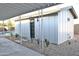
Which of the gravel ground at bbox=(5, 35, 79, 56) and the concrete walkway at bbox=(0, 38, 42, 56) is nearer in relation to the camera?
the concrete walkway at bbox=(0, 38, 42, 56)

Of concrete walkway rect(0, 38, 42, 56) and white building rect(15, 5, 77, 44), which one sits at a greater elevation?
white building rect(15, 5, 77, 44)

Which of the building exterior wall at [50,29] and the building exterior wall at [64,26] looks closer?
the building exterior wall at [64,26]

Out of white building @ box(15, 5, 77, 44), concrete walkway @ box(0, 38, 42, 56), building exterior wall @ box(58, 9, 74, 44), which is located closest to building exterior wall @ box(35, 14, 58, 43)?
white building @ box(15, 5, 77, 44)

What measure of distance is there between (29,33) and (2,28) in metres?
5.60

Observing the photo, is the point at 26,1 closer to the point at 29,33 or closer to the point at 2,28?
the point at 29,33

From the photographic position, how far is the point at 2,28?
2605 cm

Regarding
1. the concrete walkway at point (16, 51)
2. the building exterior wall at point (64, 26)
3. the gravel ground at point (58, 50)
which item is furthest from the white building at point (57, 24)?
the concrete walkway at point (16, 51)

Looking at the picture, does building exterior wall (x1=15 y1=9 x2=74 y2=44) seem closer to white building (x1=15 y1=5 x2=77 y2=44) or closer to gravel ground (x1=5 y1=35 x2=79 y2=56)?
white building (x1=15 y1=5 x2=77 y2=44)

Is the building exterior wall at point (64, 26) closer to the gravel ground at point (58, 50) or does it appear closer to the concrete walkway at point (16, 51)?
the gravel ground at point (58, 50)

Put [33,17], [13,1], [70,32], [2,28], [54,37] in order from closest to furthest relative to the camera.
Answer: [13,1], [54,37], [70,32], [33,17], [2,28]

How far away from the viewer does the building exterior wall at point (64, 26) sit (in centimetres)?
1592

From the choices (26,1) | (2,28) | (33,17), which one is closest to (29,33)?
(33,17)

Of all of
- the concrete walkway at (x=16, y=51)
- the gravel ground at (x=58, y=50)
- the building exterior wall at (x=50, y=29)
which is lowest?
the gravel ground at (x=58, y=50)

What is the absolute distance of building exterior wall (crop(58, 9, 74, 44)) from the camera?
15.9 meters
